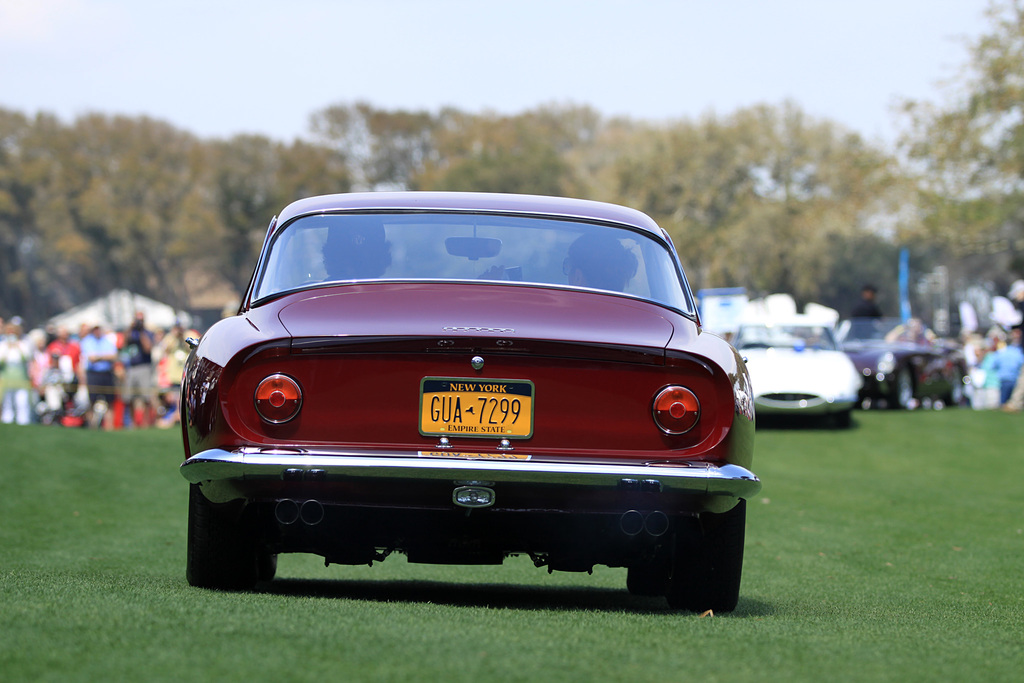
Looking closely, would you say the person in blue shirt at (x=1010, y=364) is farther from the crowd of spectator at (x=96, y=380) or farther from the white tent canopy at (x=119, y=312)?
the white tent canopy at (x=119, y=312)

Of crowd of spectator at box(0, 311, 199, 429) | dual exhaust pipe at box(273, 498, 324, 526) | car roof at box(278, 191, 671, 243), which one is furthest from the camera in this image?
crowd of spectator at box(0, 311, 199, 429)

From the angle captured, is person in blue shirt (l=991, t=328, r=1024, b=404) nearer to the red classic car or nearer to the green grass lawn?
the green grass lawn

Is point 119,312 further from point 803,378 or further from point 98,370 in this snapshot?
point 803,378

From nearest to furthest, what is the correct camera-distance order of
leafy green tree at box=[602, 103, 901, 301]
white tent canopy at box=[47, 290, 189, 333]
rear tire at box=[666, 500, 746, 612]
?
rear tire at box=[666, 500, 746, 612], white tent canopy at box=[47, 290, 189, 333], leafy green tree at box=[602, 103, 901, 301]

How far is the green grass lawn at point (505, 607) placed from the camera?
3.73m

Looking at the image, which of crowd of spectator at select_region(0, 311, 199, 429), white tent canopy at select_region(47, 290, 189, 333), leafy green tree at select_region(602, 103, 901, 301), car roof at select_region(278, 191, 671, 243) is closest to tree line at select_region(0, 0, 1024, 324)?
leafy green tree at select_region(602, 103, 901, 301)

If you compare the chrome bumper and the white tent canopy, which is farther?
the white tent canopy

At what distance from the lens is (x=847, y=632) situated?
191 inches

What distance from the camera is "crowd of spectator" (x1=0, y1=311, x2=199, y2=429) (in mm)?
20953

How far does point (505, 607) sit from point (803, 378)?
15.0 meters

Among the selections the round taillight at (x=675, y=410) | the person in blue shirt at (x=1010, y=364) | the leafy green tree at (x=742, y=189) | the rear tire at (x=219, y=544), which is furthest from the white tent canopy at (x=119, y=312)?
the round taillight at (x=675, y=410)

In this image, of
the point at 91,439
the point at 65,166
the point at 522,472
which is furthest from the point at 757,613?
the point at 65,166

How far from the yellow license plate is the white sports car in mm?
14978

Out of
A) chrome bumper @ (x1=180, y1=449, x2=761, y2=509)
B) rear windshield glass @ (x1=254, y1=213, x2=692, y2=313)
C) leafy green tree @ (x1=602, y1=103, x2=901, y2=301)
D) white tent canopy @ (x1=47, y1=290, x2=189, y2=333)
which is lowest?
white tent canopy @ (x1=47, y1=290, x2=189, y2=333)
